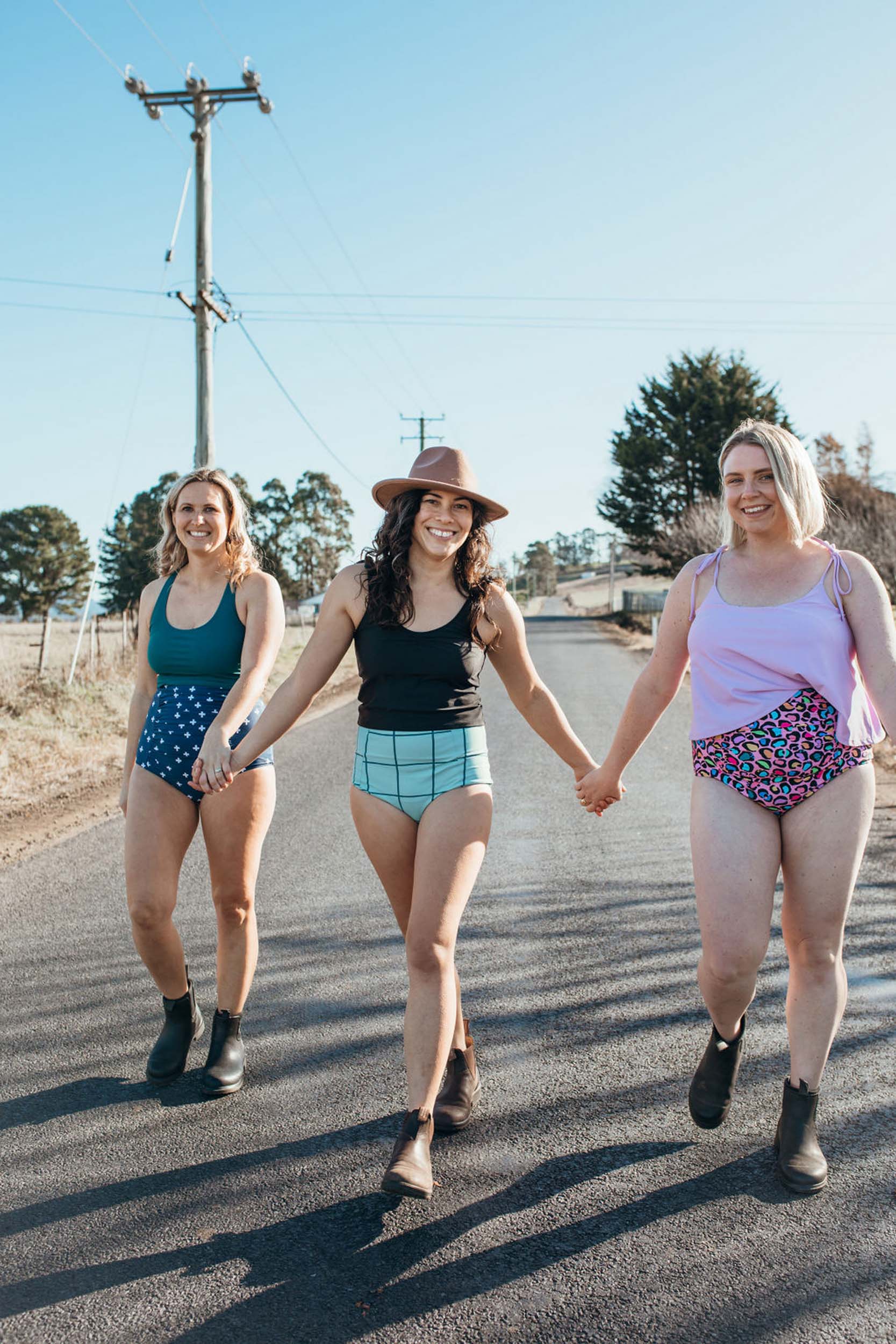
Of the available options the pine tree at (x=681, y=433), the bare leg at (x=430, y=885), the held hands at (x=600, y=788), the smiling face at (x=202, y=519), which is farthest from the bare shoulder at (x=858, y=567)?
the pine tree at (x=681, y=433)

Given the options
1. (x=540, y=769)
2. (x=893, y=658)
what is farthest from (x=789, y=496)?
(x=540, y=769)

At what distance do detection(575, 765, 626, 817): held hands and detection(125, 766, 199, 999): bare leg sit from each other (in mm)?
1371

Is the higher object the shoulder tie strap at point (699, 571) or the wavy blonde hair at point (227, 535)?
the wavy blonde hair at point (227, 535)

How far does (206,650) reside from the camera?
368 centimetres

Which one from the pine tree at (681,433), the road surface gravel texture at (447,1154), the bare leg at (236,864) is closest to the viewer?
the road surface gravel texture at (447,1154)

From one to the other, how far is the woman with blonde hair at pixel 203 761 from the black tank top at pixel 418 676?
0.49 m

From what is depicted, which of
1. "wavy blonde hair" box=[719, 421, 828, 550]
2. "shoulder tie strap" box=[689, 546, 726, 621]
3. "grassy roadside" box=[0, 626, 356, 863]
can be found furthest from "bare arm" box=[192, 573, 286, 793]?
"grassy roadside" box=[0, 626, 356, 863]

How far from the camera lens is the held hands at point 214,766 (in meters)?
3.42

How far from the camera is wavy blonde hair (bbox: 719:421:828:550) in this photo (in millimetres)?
3016

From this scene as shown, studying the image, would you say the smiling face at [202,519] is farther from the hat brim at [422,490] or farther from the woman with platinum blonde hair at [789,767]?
the woman with platinum blonde hair at [789,767]

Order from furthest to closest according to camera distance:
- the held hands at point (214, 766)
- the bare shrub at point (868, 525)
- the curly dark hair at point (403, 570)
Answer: the bare shrub at point (868, 525), the held hands at point (214, 766), the curly dark hair at point (403, 570)

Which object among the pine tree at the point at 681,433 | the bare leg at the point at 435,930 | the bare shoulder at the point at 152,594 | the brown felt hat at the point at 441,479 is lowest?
the bare leg at the point at 435,930

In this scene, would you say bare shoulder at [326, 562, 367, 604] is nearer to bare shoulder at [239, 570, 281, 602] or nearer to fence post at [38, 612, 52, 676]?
bare shoulder at [239, 570, 281, 602]

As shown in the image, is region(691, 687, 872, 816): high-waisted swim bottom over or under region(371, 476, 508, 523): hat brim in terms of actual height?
under
